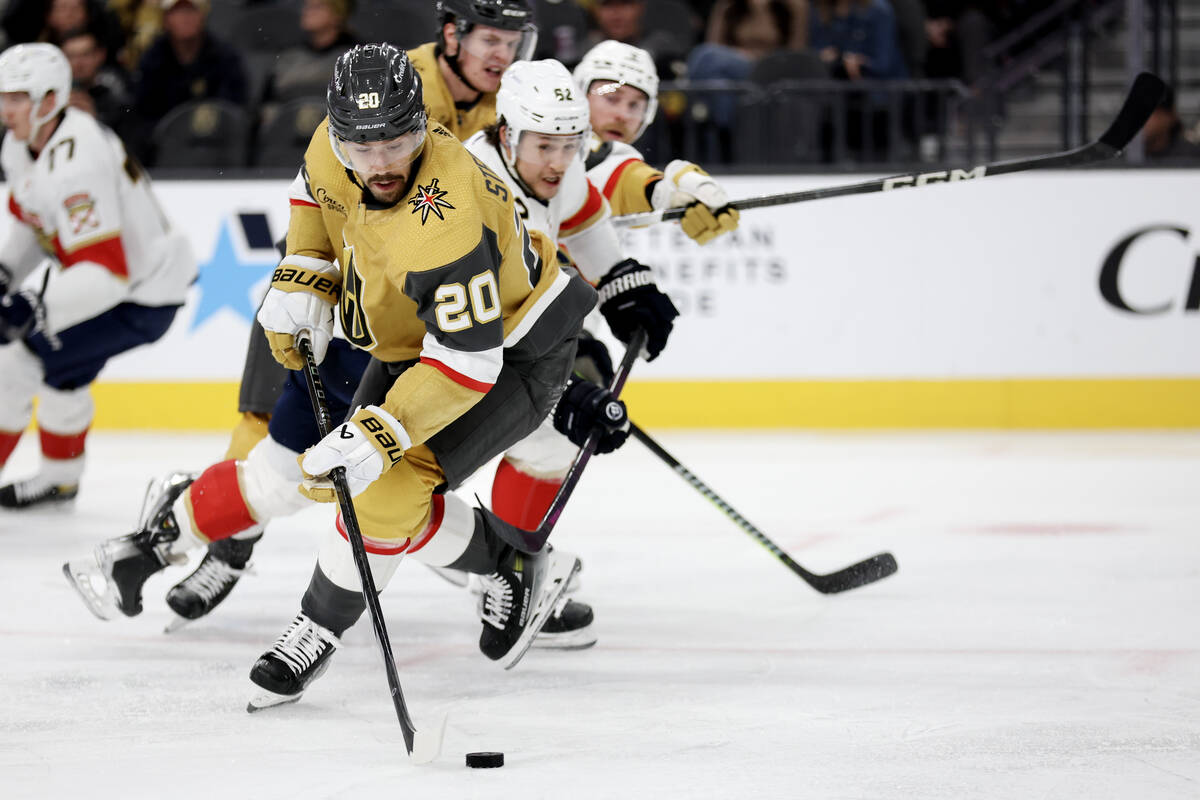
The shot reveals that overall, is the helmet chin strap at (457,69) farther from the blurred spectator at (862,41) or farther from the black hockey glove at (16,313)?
the blurred spectator at (862,41)

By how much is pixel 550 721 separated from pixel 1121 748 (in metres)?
0.87

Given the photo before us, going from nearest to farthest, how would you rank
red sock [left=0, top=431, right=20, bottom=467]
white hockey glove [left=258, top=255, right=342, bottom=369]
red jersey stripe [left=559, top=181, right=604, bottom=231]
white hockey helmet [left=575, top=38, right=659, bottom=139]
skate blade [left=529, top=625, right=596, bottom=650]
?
white hockey glove [left=258, top=255, right=342, bottom=369] → skate blade [left=529, top=625, right=596, bottom=650] → red jersey stripe [left=559, top=181, right=604, bottom=231] → white hockey helmet [left=575, top=38, right=659, bottom=139] → red sock [left=0, top=431, right=20, bottom=467]

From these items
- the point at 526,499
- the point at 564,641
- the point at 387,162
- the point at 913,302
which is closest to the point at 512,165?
the point at 387,162

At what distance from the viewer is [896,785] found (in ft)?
6.88

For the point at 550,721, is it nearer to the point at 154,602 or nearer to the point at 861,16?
the point at 154,602

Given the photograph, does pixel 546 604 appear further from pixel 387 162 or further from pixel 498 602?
pixel 387 162

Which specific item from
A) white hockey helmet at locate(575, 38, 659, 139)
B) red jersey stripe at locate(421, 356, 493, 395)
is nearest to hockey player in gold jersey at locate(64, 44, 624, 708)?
red jersey stripe at locate(421, 356, 493, 395)

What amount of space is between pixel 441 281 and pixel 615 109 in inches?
51.2

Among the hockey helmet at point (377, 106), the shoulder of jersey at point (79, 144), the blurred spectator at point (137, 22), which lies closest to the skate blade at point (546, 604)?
the hockey helmet at point (377, 106)

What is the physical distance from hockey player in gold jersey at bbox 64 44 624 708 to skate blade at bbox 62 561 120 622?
5 cm

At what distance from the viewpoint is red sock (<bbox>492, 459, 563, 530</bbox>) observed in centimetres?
315

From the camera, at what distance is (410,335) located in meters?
2.49

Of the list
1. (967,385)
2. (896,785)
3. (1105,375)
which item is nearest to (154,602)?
(896,785)

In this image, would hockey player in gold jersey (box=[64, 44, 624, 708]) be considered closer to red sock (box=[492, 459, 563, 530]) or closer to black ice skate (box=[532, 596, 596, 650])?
black ice skate (box=[532, 596, 596, 650])
